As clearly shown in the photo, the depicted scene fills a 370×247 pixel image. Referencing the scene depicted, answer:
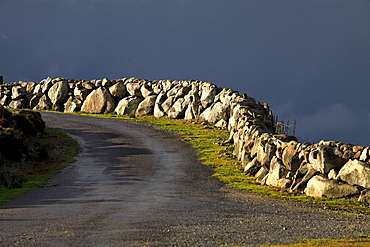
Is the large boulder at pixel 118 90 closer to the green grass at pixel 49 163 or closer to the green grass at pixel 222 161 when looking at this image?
the green grass at pixel 222 161

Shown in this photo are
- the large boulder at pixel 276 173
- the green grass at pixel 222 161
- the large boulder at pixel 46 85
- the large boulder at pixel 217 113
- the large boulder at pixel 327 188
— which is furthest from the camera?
the large boulder at pixel 46 85

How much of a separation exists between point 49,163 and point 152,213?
1632 cm

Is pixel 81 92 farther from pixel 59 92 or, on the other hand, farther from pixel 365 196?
pixel 365 196

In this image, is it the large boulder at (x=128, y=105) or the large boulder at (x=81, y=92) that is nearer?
the large boulder at (x=128, y=105)

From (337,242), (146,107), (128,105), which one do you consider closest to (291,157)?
(337,242)

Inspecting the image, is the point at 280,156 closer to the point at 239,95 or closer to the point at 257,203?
the point at 257,203

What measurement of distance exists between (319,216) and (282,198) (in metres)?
3.77

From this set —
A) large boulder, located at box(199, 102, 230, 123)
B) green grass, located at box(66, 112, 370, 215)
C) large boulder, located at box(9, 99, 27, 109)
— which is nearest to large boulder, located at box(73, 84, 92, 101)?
green grass, located at box(66, 112, 370, 215)

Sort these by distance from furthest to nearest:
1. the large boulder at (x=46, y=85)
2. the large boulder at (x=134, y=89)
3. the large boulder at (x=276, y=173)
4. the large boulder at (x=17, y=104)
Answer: the large boulder at (x=46, y=85), the large boulder at (x=17, y=104), the large boulder at (x=134, y=89), the large boulder at (x=276, y=173)

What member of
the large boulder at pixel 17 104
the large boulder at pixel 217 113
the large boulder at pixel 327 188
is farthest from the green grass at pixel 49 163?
the large boulder at pixel 17 104

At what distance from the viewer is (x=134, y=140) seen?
1570 inches

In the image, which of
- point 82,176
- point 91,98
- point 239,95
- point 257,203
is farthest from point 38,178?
point 91,98

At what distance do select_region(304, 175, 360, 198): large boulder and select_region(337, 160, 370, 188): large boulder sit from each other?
308mm

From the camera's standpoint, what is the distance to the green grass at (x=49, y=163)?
74.9ft
